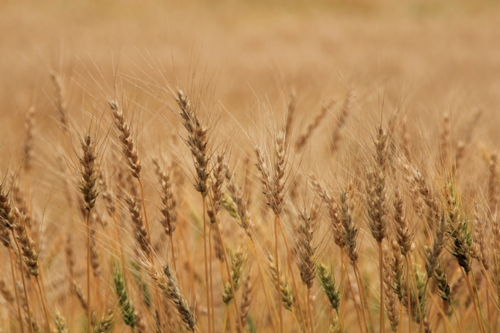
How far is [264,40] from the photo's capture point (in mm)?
8484

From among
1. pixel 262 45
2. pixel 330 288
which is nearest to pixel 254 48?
pixel 262 45

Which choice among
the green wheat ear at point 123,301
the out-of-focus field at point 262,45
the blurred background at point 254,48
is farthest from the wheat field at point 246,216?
the out-of-focus field at point 262,45

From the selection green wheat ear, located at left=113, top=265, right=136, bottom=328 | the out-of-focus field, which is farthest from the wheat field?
the out-of-focus field

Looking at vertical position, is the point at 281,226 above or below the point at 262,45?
below

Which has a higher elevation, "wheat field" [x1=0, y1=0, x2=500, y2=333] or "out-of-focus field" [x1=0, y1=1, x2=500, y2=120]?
"out-of-focus field" [x1=0, y1=1, x2=500, y2=120]

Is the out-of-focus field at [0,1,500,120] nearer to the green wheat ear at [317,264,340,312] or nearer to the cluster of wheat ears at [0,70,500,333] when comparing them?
the cluster of wheat ears at [0,70,500,333]

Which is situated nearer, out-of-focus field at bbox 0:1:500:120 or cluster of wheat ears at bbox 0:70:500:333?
cluster of wheat ears at bbox 0:70:500:333

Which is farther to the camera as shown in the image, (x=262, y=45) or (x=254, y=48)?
(x=262, y=45)

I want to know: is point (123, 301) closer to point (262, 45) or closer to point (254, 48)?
point (254, 48)

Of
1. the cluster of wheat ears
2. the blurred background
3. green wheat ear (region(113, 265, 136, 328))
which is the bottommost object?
green wheat ear (region(113, 265, 136, 328))

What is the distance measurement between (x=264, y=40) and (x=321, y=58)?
6.25 ft

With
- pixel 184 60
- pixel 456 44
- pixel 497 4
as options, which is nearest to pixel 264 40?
pixel 184 60

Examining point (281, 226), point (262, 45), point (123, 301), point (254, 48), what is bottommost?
point (123, 301)

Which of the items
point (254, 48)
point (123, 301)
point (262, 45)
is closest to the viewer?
point (123, 301)
